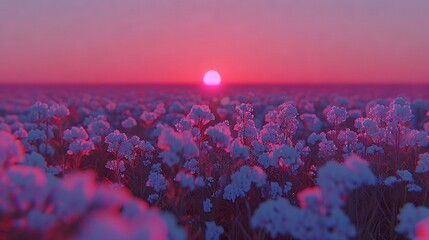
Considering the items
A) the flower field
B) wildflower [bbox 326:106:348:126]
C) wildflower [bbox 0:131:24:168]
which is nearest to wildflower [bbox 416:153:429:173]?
the flower field

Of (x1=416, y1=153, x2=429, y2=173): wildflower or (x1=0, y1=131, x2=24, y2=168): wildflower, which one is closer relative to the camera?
(x1=0, y1=131, x2=24, y2=168): wildflower

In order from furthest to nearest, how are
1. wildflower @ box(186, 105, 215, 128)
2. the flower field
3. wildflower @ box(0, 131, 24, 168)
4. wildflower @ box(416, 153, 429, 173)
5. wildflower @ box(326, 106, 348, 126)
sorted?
wildflower @ box(326, 106, 348, 126)
wildflower @ box(186, 105, 215, 128)
wildflower @ box(416, 153, 429, 173)
wildflower @ box(0, 131, 24, 168)
the flower field

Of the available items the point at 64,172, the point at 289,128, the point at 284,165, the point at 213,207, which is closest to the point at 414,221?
the point at 284,165

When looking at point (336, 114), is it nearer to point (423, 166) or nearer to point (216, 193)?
point (423, 166)

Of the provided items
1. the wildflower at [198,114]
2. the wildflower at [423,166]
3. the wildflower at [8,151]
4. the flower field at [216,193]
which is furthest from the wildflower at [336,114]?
the wildflower at [8,151]

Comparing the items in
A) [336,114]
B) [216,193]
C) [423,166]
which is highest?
[336,114]

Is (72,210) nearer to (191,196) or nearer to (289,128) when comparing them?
(191,196)

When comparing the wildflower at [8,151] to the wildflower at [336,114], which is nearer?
the wildflower at [8,151]

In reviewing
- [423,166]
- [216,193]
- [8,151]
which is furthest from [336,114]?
[8,151]

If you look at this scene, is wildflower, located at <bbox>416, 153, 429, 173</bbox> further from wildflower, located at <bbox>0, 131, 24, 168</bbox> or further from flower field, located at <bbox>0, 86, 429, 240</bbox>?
wildflower, located at <bbox>0, 131, 24, 168</bbox>

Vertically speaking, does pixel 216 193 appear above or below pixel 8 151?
below

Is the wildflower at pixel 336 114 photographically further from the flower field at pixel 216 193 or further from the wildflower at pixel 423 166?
the wildflower at pixel 423 166
